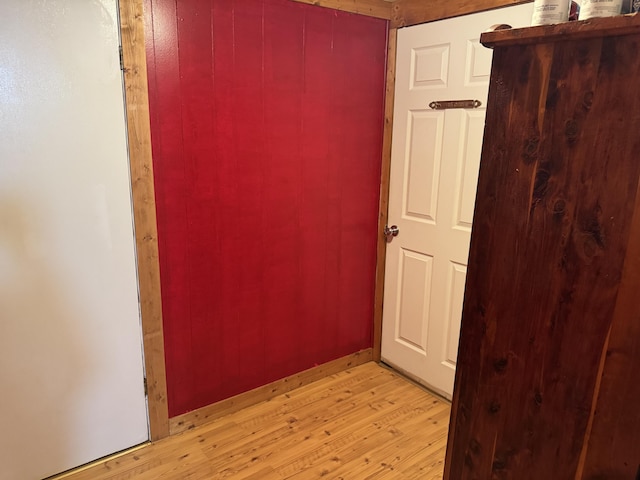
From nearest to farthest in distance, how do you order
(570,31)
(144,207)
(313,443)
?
1. (570,31)
2. (144,207)
3. (313,443)

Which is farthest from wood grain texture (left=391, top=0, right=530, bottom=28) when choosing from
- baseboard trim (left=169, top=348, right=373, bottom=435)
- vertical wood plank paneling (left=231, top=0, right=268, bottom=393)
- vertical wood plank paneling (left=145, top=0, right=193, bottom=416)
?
baseboard trim (left=169, top=348, right=373, bottom=435)

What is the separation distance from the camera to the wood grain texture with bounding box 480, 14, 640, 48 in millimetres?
809

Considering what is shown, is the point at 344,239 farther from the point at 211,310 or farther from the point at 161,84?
the point at 161,84

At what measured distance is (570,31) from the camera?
0.88 meters

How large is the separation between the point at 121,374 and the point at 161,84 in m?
1.29

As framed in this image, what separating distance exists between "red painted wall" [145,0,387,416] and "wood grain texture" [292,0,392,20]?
3 cm

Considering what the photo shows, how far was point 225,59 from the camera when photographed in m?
2.07

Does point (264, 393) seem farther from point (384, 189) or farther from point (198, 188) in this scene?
point (384, 189)

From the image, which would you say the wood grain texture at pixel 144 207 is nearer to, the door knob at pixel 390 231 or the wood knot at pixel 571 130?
the door knob at pixel 390 231

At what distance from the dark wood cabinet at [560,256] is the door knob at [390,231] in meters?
1.64

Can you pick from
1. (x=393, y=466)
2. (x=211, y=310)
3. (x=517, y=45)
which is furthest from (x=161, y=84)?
(x=393, y=466)

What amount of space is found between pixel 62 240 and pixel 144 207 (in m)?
0.34

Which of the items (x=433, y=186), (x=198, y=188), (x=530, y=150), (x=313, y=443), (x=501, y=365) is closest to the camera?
(x=530, y=150)

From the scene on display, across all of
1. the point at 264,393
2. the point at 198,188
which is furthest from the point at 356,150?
the point at 264,393
